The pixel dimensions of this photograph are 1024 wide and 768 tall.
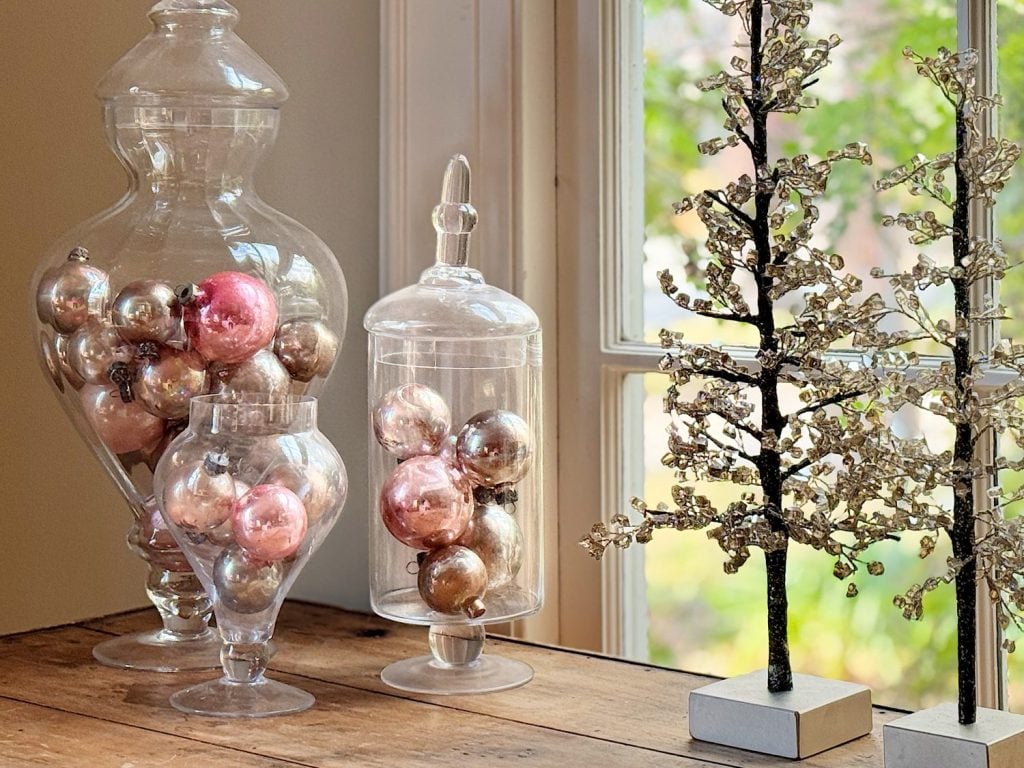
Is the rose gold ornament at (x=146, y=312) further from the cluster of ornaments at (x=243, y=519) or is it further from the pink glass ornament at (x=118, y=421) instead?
the cluster of ornaments at (x=243, y=519)

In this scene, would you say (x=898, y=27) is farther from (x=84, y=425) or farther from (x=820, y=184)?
(x=84, y=425)

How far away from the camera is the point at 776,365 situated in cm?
104

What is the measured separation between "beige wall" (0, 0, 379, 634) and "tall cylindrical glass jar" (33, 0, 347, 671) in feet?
0.68

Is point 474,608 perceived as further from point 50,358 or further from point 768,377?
point 50,358

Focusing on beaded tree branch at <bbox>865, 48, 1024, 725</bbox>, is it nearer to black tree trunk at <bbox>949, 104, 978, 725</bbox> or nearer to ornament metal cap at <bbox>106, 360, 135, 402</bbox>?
black tree trunk at <bbox>949, 104, 978, 725</bbox>

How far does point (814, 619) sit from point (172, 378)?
3.16ft

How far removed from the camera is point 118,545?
1.58 m

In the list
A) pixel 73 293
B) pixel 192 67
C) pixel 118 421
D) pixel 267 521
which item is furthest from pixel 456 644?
pixel 192 67

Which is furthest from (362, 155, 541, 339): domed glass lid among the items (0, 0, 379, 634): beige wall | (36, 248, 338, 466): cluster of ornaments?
Answer: (0, 0, 379, 634): beige wall

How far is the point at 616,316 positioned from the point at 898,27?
41cm

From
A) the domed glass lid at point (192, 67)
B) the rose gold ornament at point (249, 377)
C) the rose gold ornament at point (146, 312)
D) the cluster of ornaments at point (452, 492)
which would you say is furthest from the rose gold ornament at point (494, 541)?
the domed glass lid at point (192, 67)

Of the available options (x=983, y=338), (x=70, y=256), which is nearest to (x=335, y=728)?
(x=70, y=256)

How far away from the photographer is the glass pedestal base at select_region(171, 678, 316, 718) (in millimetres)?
1149

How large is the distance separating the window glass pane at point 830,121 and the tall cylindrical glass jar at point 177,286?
0.39 meters
